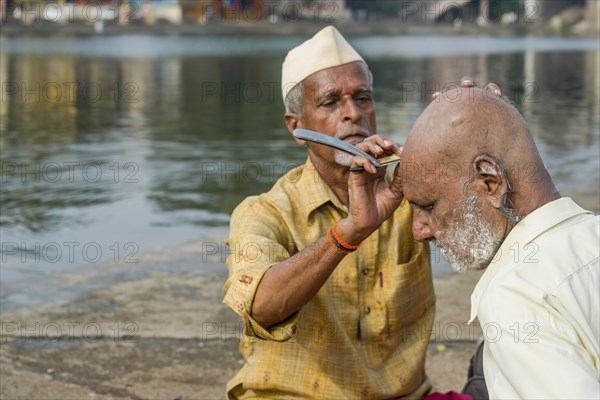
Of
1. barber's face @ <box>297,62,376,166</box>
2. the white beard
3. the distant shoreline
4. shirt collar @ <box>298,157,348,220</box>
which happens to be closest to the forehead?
barber's face @ <box>297,62,376,166</box>

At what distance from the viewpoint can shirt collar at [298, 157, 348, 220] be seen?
3346mm

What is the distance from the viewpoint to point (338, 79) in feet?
11.5

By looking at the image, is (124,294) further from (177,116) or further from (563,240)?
(177,116)

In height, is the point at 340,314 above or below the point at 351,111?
below

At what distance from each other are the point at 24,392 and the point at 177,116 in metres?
12.0

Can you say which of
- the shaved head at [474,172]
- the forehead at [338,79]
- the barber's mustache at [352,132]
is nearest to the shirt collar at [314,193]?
the barber's mustache at [352,132]

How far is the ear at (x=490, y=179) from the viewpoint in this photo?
7.02 feet

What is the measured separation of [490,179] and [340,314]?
1.21 m

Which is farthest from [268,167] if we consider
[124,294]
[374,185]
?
[374,185]

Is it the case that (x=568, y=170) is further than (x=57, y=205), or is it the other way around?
(x=568, y=170)

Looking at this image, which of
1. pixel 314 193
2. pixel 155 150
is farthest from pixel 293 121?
pixel 155 150

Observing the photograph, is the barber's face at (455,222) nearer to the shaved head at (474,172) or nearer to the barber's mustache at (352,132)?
the shaved head at (474,172)

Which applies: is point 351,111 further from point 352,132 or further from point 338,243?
point 338,243

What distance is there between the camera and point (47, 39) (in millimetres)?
57719
